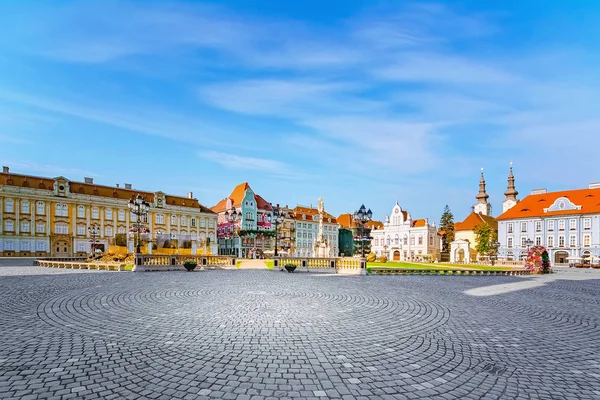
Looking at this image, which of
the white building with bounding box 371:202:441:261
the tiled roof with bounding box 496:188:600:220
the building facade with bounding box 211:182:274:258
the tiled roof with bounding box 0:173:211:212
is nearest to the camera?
the tiled roof with bounding box 0:173:211:212

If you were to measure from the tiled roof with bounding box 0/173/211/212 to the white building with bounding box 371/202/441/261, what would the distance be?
47.5 m

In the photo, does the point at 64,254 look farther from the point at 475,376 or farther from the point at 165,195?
the point at 475,376

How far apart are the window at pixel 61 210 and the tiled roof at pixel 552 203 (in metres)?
84.2

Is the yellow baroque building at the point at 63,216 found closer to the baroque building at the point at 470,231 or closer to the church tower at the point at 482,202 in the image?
the baroque building at the point at 470,231

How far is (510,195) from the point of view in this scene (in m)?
92.6

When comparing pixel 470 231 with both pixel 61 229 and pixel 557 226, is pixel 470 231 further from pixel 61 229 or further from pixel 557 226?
pixel 61 229

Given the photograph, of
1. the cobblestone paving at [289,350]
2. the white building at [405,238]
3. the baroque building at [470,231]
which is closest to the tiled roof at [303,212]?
the white building at [405,238]

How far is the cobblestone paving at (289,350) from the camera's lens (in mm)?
4996

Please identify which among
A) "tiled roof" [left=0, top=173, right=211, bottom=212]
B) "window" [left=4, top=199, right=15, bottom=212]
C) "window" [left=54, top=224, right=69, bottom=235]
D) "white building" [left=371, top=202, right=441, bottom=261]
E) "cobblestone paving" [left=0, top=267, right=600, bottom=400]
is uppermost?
"tiled roof" [left=0, top=173, right=211, bottom=212]

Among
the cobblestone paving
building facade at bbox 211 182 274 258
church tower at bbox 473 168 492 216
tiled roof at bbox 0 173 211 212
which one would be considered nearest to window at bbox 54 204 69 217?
tiled roof at bbox 0 173 211 212

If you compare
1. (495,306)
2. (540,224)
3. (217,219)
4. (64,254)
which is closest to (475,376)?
(495,306)

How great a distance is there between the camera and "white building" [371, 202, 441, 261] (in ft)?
277

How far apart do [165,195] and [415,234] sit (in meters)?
59.9

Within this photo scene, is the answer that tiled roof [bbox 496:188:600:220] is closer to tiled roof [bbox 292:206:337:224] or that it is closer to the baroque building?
the baroque building
